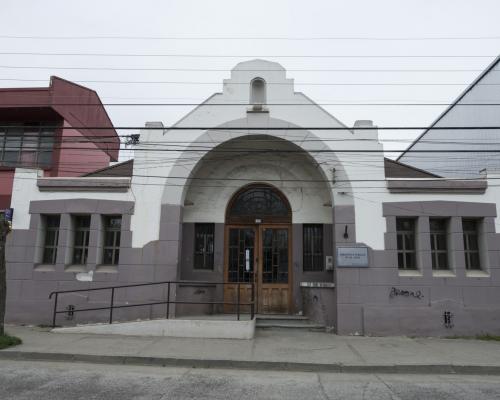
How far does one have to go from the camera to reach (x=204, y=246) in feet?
42.8

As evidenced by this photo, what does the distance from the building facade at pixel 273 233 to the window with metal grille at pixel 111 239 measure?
3cm

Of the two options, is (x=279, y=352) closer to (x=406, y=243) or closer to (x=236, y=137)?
(x=406, y=243)

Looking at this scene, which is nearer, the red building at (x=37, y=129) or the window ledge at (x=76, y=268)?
the window ledge at (x=76, y=268)

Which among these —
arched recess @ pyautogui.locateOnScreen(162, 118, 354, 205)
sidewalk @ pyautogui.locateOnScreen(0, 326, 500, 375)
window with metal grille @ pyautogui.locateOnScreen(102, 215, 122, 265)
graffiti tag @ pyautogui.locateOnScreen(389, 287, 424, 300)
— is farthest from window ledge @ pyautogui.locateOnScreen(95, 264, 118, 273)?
graffiti tag @ pyautogui.locateOnScreen(389, 287, 424, 300)

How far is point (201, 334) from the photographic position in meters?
10.1

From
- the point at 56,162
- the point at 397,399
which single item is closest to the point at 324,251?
the point at 397,399

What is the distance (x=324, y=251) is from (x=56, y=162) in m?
11.0

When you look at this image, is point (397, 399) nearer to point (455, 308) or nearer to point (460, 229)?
point (455, 308)

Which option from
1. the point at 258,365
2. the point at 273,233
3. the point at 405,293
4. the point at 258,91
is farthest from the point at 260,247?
Answer: the point at 258,365

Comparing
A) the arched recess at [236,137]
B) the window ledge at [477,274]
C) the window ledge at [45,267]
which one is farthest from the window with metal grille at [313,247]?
the window ledge at [45,267]

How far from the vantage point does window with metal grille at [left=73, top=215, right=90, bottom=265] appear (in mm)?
12180

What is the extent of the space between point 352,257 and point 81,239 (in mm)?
8070

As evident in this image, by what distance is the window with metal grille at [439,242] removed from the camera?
1166cm

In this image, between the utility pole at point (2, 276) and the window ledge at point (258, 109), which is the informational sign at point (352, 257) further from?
the utility pole at point (2, 276)
